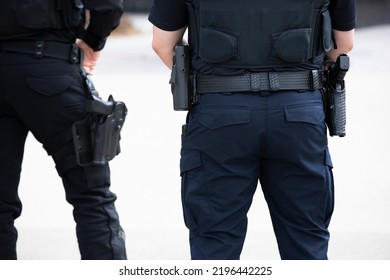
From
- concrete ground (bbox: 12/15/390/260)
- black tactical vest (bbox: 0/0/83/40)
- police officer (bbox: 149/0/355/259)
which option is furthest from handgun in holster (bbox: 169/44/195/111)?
concrete ground (bbox: 12/15/390/260)

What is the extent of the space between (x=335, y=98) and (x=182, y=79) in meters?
0.62

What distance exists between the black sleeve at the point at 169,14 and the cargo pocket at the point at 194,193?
486 millimetres

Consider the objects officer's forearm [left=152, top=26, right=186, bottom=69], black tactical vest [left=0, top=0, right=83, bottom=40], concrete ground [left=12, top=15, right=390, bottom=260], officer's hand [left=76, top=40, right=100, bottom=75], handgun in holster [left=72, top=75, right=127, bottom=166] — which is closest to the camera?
officer's forearm [left=152, top=26, right=186, bottom=69]

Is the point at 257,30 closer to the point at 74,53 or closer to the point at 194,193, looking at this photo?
the point at 194,193

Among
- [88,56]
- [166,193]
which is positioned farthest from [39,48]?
[166,193]

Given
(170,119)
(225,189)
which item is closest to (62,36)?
(225,189)

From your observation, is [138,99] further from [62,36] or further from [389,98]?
[62,36]

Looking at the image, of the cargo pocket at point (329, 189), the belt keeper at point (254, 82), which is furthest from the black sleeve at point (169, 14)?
the cargo pocket at point (329, 189)

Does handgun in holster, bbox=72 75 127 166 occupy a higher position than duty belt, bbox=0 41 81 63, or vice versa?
duty belt, bbox=0 41 81 63

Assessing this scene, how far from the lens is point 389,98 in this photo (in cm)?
983

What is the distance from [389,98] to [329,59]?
6.09 meters

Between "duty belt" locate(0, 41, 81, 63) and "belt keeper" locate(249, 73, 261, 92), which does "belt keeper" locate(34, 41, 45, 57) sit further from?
"belt keeper" locate(249, 73, 261, 92)

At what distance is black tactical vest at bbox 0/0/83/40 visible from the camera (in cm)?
395

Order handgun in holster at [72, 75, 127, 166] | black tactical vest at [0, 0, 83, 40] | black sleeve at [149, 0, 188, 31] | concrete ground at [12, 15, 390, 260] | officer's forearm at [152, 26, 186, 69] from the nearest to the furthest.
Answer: black sleeve at [149, 0, 188, 31], officer's forearm at [152, 26, 186, 69], black tactical vest at [0, 0, 83, 40], handgun in holster at [72, 75, 127, 166], concrete ground at [12, 15, 390, 260]
